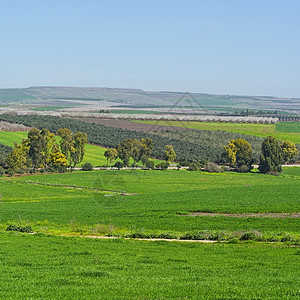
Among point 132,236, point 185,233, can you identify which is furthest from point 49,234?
point 185,233

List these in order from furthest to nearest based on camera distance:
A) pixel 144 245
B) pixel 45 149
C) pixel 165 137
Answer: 1. pixel 165 137
2. pixel 45 149
3. pixel 144 245

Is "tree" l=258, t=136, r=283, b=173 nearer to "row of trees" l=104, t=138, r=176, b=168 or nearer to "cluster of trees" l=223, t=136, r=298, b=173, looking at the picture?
"cluster of trees" l=223, t=136, r=298, b=173

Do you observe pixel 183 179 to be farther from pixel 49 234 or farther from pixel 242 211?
pixel 49 234

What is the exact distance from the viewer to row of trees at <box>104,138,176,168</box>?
10488 centimetres

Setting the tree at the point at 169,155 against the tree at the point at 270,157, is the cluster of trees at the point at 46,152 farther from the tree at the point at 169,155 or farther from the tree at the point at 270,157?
the tree at the point at 270,157

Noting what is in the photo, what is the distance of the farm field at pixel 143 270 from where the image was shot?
19656 mm

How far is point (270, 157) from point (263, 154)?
167cm

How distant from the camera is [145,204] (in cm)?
5994

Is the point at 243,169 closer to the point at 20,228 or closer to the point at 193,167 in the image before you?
the point at 193,167

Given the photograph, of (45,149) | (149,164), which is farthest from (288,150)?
(45,149)

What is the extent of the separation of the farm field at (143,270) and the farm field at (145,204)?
5.92 m

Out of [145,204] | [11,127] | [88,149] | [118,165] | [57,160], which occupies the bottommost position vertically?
[118,165]

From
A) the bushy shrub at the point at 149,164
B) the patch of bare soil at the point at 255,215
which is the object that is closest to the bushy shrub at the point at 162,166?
the bushy shrub at the point at 149,164

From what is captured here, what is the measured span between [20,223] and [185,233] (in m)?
14.2
